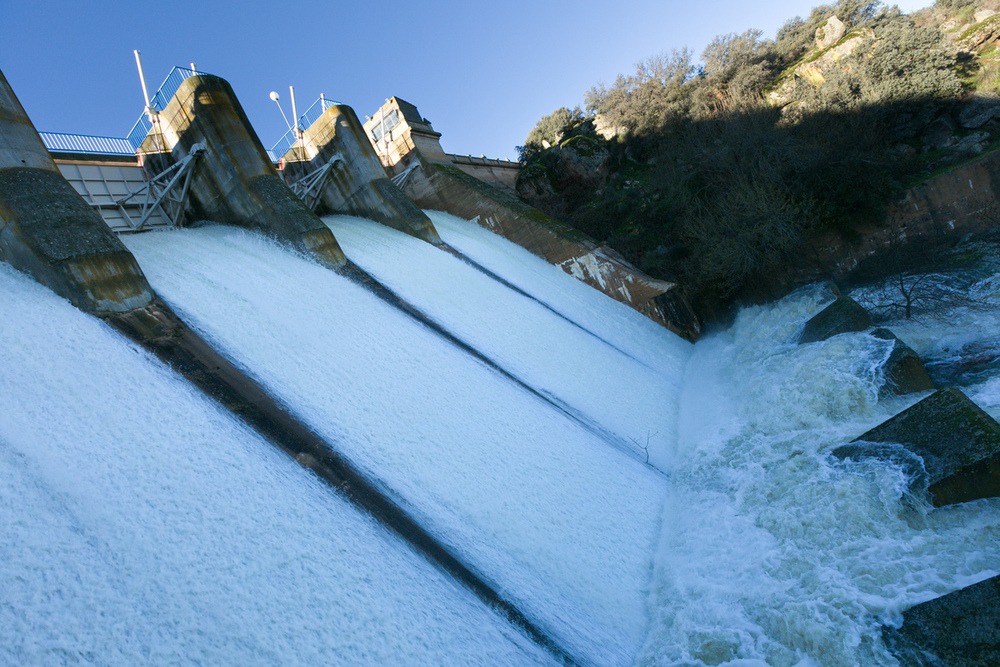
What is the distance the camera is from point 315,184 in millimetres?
12250

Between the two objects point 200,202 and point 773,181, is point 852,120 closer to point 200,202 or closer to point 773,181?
point 773,181

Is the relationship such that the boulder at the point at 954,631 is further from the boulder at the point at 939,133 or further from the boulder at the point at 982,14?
the boulder at the point at 982,14

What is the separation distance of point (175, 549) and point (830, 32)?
24072mm

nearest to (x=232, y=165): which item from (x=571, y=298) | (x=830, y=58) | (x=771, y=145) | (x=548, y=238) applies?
(x=571, y=298)

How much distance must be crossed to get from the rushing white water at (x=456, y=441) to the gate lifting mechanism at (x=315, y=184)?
5219 millimetres

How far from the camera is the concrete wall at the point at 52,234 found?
4.96 meters

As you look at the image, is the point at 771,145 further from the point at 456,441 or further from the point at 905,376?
the point at 456,441

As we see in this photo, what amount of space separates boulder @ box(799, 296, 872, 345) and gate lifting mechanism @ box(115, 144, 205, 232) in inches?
428

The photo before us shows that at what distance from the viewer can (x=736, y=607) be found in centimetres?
368

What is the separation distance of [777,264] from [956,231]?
379cm

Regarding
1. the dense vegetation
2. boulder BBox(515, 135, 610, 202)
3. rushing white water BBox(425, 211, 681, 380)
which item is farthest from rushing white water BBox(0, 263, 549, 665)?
boulder BBox(515, 135, 610, 202)

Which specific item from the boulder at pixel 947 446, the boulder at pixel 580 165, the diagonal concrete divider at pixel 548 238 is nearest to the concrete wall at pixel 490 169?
the boulder at pixel 580 165

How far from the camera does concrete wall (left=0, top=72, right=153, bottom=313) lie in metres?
4.96

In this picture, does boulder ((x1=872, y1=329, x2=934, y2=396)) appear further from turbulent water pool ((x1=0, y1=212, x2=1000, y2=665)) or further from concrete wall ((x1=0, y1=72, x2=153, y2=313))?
concrete wall ((x1=0, y1=72, x2=153, y2=313))
